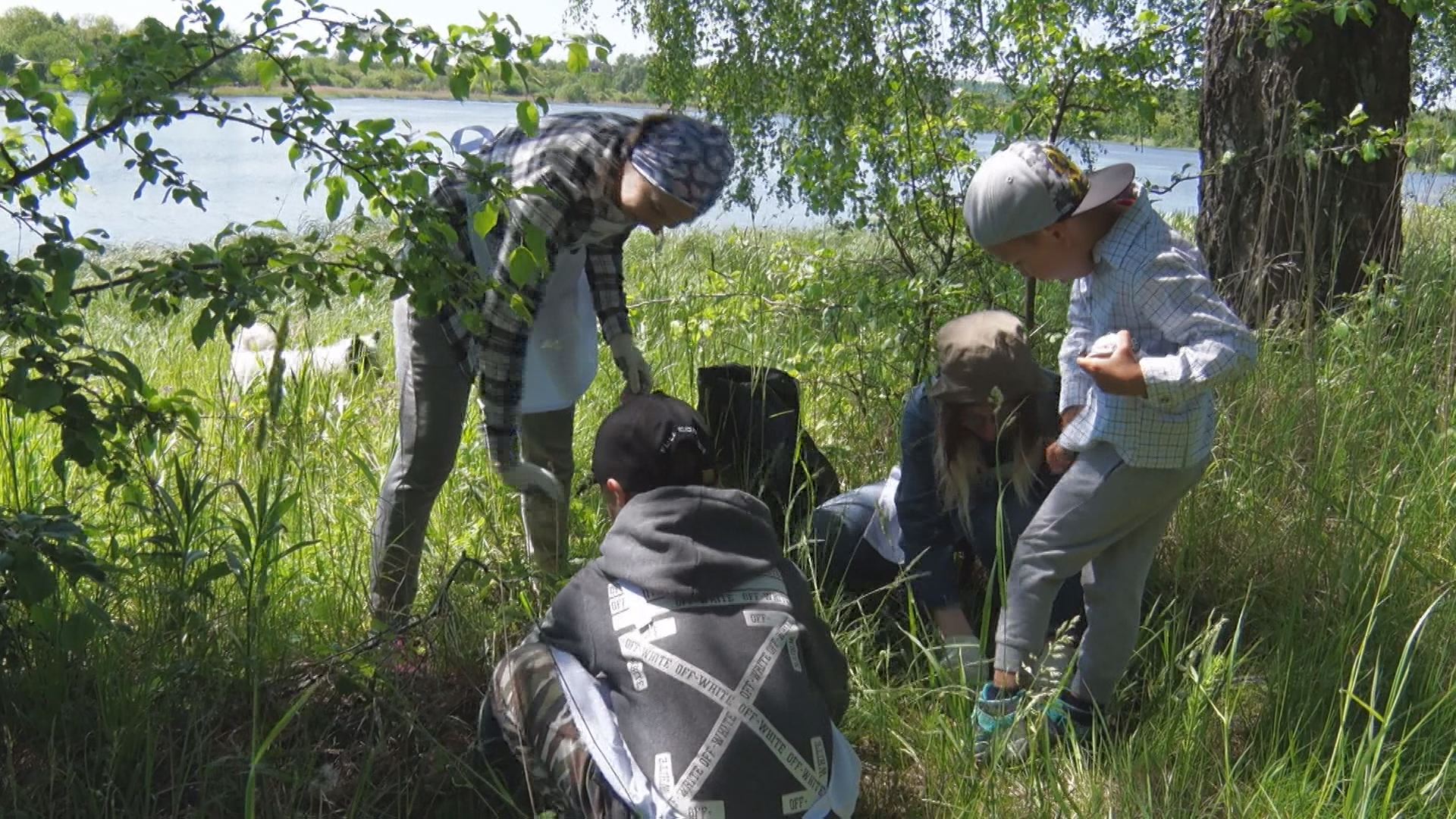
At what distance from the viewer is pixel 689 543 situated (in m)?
1.97

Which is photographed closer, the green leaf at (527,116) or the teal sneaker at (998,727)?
the green leaf at (527,116)

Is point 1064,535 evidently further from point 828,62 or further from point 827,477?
point 828,62

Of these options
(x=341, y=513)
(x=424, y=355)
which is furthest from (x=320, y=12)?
(x=341, y=513)

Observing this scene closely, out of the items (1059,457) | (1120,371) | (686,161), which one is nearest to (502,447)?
(686,161)

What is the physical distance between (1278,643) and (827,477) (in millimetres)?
1189

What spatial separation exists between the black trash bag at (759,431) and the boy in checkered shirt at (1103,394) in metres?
0.83

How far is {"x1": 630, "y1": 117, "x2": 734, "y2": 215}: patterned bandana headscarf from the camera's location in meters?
2.46

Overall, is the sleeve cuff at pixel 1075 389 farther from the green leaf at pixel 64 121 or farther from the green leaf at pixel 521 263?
the green leaf at pixel 64 121

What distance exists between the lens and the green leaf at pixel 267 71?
1.89 metres

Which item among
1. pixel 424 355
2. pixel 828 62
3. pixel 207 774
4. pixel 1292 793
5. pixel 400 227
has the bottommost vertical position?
pixel 1292 793

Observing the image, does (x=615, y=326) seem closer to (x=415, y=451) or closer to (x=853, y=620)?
(x=415, y=451)

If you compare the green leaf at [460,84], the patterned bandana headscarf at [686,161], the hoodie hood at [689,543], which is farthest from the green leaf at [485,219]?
the patterned bandana headscarf at [686,161]

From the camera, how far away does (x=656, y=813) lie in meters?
1.87

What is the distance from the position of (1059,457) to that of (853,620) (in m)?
0.68
